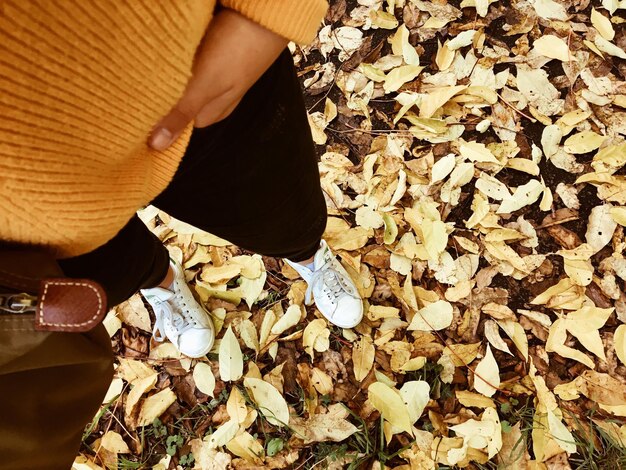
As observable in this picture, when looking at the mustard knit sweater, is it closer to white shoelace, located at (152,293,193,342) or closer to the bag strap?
the bag strap

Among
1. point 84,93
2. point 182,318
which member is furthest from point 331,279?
point 84,93

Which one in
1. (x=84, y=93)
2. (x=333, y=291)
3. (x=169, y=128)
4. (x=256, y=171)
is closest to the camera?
(x=84, y=93)

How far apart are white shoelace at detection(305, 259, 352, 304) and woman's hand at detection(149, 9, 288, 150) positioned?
2.85ft

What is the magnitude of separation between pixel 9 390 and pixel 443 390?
107 centimetres

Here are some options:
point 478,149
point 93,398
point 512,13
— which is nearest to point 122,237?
point 93,398

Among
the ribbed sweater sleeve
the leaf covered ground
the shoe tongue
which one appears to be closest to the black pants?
the ribbed sweater sleeve

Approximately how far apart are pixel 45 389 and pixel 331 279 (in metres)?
0.90

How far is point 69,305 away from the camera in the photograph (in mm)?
457

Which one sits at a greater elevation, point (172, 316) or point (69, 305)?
point (69, 305)

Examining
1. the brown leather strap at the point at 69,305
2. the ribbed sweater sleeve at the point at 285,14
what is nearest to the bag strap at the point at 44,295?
the brown leather strap at the point at 69,305

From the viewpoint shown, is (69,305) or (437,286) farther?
(437,286)

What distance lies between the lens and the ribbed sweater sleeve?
0.46 metres

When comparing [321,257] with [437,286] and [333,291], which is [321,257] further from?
[437,286]

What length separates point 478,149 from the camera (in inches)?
58.1
